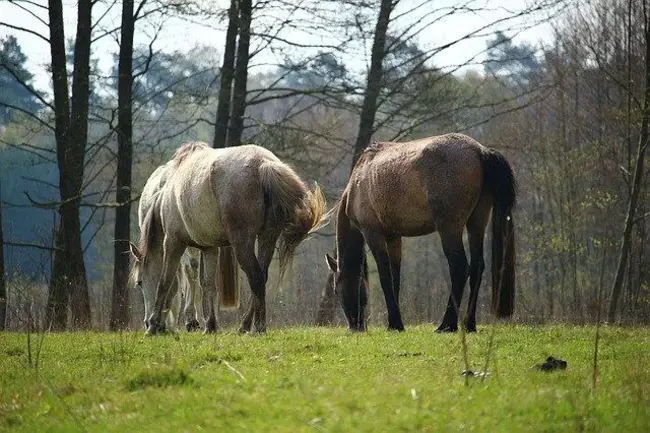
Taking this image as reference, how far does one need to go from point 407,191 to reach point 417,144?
58cm

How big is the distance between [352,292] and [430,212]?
1.91 m

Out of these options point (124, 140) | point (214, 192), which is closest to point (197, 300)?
point (214, 192)

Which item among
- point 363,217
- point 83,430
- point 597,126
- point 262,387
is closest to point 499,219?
point 363,217

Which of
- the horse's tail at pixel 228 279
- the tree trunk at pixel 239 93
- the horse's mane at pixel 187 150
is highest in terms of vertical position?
the tree trunk at pixel 239 93

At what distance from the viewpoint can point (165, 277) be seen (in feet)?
46.0

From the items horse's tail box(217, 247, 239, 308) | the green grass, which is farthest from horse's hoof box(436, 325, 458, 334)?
horse's tail box(217, 247, 239, 308)

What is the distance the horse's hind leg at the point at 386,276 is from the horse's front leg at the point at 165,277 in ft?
8.02

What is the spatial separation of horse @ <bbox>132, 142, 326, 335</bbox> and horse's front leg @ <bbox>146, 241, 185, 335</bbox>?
0.01m

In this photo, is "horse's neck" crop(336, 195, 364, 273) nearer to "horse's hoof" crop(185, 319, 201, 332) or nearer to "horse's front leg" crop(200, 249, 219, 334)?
"horse's front leg" crop(200, 249, 219, 334)

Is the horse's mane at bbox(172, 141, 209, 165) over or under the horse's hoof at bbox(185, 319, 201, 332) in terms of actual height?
over

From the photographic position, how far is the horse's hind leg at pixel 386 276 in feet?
45.2

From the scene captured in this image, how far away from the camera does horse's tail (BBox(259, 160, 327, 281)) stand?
476 inches

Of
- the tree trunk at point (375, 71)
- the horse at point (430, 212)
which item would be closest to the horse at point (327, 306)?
the tree trunk at point (375, 71)

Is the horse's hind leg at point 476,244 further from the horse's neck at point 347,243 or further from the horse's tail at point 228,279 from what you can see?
the horse's tail at point 228,279
